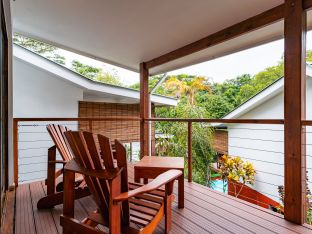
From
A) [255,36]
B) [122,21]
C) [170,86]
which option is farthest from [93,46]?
[170,86]

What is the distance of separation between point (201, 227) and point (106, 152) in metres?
1.28

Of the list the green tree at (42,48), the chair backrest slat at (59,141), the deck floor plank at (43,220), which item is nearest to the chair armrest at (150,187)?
the deck floor plank at (43,220)

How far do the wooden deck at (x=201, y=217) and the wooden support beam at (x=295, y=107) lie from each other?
0.26m

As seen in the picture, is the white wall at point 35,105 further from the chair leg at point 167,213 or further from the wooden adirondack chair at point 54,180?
the chair leg at point 167,213

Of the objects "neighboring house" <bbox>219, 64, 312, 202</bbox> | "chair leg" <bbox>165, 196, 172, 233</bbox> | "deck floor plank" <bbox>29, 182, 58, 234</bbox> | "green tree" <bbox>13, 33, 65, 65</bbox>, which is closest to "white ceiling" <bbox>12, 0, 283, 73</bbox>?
"chair leg" <bbox>165, 196, 172, 233</bbox>

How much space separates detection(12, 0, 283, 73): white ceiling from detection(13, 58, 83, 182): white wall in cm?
108

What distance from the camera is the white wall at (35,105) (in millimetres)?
4988

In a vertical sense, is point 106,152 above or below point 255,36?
below

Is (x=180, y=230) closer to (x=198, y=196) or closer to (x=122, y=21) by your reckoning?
(x=198, y=196)

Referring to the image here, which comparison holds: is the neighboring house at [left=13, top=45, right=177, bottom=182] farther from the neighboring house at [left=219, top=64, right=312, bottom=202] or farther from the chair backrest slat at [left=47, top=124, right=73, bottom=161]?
the neighboring house at [left=219, top=64, right=312, bottom=202]

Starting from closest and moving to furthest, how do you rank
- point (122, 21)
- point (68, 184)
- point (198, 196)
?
point (68, 184), point (198, 196), point (122, 21)

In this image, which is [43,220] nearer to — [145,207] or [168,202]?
[145,207]

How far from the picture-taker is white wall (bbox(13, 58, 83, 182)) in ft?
16.4

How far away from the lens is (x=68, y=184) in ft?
5.26
